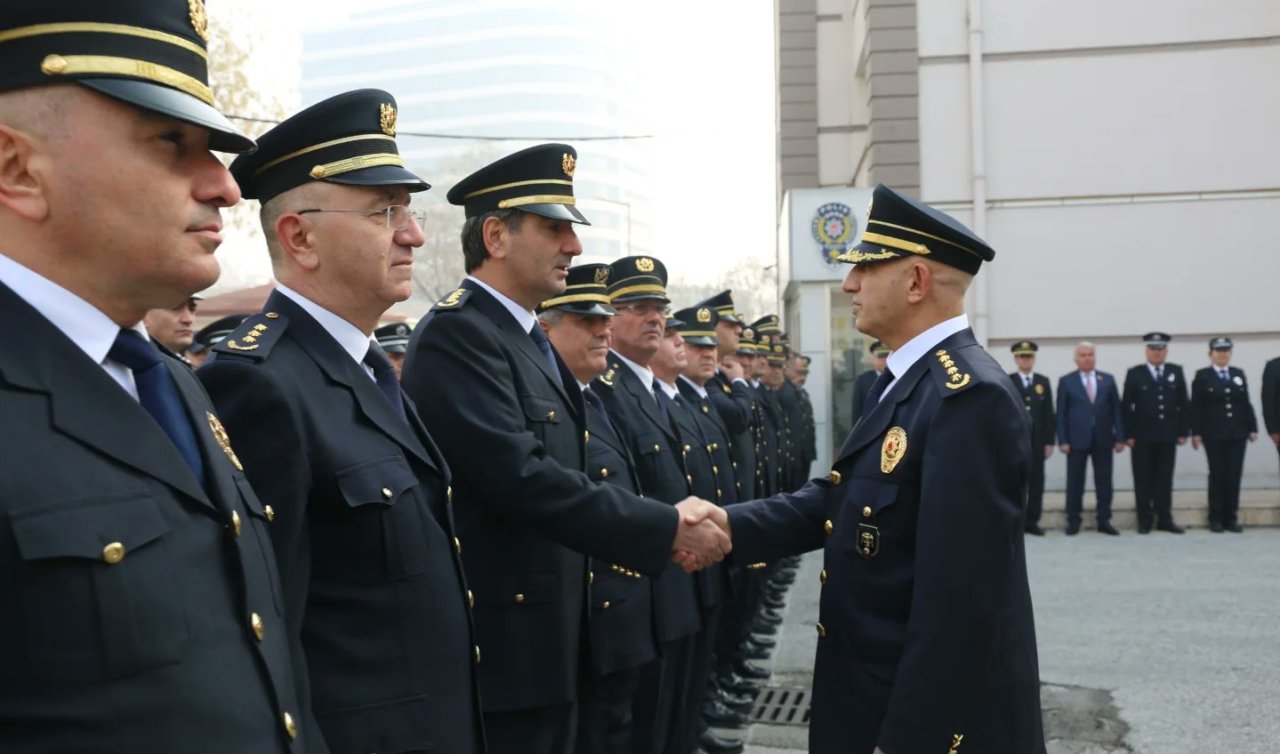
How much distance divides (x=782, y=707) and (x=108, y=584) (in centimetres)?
505

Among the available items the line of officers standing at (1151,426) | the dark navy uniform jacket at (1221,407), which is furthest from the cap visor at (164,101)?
the dark navy uniform jacket at (1221,407)

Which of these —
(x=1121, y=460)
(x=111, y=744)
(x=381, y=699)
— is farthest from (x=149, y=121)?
(x=1121, y=460)

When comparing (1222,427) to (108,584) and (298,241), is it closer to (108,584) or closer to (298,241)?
(298,241)

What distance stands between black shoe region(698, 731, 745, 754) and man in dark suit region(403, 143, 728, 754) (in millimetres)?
2113

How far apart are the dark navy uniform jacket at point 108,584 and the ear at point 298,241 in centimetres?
99

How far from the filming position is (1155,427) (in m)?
12.6

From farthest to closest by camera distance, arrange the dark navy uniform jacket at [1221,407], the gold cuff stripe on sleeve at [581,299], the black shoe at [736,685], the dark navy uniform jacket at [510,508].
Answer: the dark navy uniform jacket at [1221,407] → the black shoe at [736,685] → the gold cuff stripe on sleeve at [581,299] → the dark navy uniform jacket at [510,508]

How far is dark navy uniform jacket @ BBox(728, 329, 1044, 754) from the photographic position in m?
2.58

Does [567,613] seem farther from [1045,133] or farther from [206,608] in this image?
[1045,133]

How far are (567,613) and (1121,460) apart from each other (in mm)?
13704

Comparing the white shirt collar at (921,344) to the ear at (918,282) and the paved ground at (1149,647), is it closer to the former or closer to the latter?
the ear at (918,282)

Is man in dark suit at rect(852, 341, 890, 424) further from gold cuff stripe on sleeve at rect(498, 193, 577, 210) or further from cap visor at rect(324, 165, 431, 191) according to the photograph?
cap visor at rect(324, 165, 431, 191)

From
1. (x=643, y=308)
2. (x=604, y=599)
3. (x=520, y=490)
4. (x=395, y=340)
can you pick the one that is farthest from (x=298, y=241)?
(x=395, y=340)

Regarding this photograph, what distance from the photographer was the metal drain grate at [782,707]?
18.8ft
